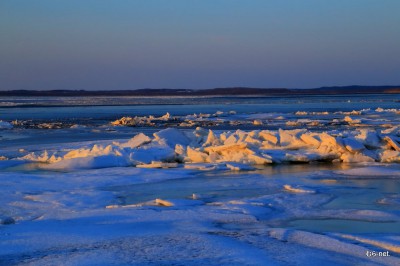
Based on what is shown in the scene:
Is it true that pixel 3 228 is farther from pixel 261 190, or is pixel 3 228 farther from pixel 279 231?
pixel 261 190

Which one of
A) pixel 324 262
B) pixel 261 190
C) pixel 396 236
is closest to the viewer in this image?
pixel 324 262

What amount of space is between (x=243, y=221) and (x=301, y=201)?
3.89 ft

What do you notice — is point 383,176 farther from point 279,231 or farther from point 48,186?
point 48,186

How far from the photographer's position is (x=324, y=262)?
155 inches

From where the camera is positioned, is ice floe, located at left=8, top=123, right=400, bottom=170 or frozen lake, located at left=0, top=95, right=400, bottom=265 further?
ice floe, located at left=8, top=123, right=400, bottom=170

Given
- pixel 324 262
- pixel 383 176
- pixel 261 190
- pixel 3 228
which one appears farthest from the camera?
pixel 383 176

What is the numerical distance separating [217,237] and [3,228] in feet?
6.03

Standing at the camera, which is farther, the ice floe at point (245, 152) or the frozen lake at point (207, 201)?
the ice floe at point (245, 152)

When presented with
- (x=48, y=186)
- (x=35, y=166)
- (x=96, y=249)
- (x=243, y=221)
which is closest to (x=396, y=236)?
(x=243, y=221)

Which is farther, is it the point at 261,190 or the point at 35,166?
the point at 35,166

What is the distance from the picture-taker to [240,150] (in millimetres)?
10172

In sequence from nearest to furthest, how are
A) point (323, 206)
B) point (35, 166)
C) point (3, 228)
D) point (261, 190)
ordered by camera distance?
1. point (3, 228)
2. point (323, 206)
3. point (261, 190)
4. point (35, 166)

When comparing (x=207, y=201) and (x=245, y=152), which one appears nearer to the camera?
(x=207, y=201)

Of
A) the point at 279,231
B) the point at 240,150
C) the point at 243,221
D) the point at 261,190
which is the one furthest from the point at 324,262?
the point at 240,150
